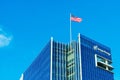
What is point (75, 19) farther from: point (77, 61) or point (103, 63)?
point (103, 63)

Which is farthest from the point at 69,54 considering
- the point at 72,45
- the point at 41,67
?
the point at 41,67

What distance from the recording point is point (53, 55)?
534ft

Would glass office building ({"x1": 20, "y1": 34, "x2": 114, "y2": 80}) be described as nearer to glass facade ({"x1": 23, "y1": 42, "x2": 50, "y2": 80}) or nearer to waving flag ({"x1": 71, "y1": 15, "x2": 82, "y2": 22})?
glass facade ({"x1": 23, "y1": 42, "x2": 50, "y2": 80})

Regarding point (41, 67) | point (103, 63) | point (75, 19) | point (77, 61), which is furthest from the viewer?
point (41, 67)

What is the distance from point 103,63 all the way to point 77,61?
12.7 m

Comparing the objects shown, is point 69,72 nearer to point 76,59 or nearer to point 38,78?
point 76,59

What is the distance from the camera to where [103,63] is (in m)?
167

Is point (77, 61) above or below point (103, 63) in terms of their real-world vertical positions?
below

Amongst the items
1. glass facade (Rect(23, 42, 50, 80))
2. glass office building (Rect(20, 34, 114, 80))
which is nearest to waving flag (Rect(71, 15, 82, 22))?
glass office building (Rect(20, 34, 114, 80))

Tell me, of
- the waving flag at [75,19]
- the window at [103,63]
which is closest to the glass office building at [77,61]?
the window at [103,63]

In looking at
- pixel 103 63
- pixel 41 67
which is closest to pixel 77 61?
pixel 103 63

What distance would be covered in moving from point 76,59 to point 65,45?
9.94m

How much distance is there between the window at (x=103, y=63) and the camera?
544 ft

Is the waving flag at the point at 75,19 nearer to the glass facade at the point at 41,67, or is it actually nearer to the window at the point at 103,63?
the glass facade at the point at 41,67
